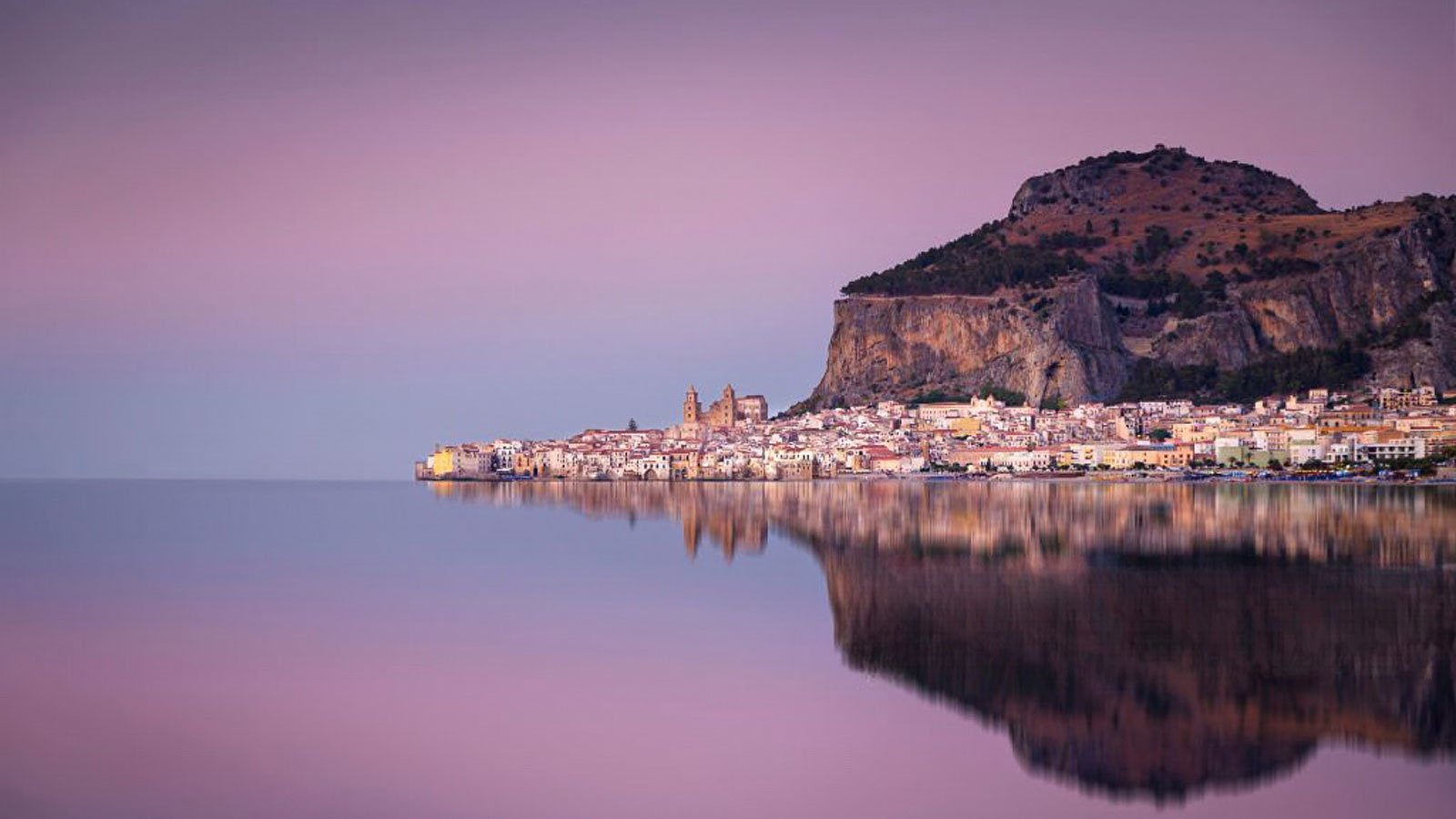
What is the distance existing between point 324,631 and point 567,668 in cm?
406

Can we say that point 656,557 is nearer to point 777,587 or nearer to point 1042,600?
point 777,587

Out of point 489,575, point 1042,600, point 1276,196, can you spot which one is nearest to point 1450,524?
point 1042,600

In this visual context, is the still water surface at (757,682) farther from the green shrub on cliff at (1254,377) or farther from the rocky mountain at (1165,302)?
the rocky mountain at (1165,302)

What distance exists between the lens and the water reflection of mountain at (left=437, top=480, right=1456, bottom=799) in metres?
10.8

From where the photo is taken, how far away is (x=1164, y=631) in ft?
50.1

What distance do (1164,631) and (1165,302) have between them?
Answer: 2981 inches

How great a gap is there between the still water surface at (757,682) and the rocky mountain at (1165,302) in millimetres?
55294

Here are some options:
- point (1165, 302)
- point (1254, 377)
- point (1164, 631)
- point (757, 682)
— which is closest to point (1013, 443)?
point (1254, 377)

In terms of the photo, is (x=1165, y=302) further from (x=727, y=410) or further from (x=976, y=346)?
(x=727, y=410)

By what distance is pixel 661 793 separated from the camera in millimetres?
10000

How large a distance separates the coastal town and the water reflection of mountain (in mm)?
29129

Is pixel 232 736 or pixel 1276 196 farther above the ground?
pixel 1276 196

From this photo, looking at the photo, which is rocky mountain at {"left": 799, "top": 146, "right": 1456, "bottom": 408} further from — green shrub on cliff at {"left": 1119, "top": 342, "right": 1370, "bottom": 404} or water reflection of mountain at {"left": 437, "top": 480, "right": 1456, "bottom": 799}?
water reflection of mountain at {"left": 437, "top": 480, "right": 1456, "bottom": 799}

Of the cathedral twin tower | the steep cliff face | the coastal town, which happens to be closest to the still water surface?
the coastal town
